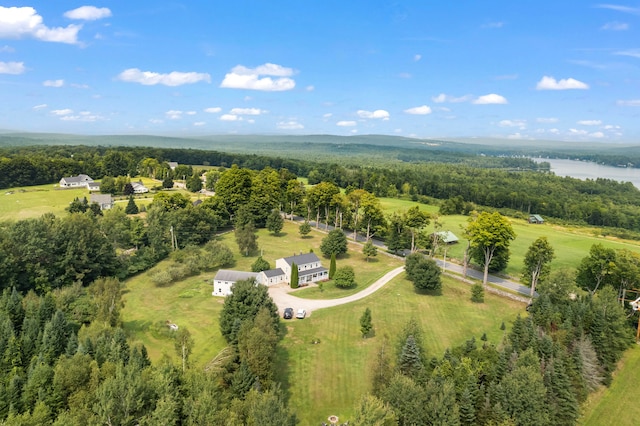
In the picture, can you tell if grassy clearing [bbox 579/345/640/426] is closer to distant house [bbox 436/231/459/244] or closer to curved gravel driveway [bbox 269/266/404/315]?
curved gravel driveway [bbox 269/266/404/315]

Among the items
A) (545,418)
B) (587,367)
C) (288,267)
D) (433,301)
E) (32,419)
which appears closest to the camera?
(32,419)

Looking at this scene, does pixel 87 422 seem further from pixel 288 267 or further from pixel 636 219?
pixel 636 219

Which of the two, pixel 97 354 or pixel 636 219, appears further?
pixel 636 219

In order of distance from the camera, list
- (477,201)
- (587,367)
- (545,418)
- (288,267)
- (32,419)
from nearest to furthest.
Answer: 1. (32,419)
2. (545,418)
3. (587,367)
4. (288,267)
5. (477,201)

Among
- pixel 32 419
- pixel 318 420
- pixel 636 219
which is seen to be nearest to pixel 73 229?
pixel 32 419

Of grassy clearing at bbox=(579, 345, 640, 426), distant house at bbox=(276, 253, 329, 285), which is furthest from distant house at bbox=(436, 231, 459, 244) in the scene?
grassy clearing at bbox=(579, 345, 640, 426)

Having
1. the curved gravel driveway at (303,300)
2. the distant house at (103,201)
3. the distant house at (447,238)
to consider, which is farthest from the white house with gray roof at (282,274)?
the distant house at (103,201)
